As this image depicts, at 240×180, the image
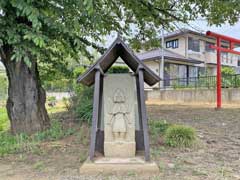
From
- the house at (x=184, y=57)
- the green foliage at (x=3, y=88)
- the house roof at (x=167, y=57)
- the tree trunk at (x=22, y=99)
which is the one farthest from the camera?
the house at (x=184, y=57)

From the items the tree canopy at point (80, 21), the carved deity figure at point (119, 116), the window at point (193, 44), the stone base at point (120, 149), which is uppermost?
the window at point (193, 44)

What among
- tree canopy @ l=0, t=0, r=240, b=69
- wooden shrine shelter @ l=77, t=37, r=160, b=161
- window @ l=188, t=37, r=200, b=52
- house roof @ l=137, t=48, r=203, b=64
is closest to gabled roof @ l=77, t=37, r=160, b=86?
wooden shrine shelter @ l=77, t=37, r=160, b=161

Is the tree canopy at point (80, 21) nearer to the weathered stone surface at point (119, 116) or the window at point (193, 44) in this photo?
the weathered stone surface at point (119, 116)

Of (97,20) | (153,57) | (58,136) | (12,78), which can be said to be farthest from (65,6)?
(153,57)

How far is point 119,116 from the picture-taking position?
172 inches

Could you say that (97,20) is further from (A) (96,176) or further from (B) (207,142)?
(B) (207,142)

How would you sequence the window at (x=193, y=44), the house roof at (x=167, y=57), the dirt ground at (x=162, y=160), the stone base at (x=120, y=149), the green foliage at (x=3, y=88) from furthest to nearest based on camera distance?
the window at (x=193, y=44), the house roof at (x=167, y=57), the green foliage at (x=3, y=88), the stone base at (x=120, y=149), the dirt ground at (x=162, y=160)

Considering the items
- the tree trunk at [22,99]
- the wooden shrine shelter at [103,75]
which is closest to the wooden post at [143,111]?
the wooden shrine shelter at [103,75]

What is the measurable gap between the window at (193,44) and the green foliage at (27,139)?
888 inches

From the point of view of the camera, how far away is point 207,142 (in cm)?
559

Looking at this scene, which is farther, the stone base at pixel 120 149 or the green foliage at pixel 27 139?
the green foliage at pixel 27 139

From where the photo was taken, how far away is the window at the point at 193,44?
27438 millimetres

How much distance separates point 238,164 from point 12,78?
4829 mm

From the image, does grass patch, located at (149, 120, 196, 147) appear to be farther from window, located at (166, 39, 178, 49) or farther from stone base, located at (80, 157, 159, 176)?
window, located at (166, 39, 178, 49)
